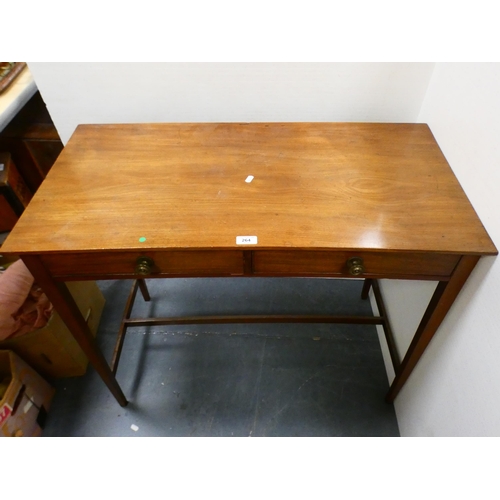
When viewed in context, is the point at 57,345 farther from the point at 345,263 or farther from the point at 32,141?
the point at 345,263

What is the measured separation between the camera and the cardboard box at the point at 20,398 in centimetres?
115

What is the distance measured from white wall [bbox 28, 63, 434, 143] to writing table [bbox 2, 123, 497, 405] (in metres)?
0.19

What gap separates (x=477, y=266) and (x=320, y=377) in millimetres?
823

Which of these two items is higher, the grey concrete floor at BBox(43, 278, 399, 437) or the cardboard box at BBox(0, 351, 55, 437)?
the cardboard box at BBox(0, 351, 55, 437)

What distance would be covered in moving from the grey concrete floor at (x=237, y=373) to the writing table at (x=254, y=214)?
43 centimetres

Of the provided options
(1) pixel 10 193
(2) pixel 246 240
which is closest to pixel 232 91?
(2) pixel 246 240

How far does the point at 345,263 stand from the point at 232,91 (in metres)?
0.73

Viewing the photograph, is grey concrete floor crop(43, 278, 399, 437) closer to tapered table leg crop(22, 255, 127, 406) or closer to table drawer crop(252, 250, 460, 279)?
tapered table leg crop(22, 255, 127, 406)

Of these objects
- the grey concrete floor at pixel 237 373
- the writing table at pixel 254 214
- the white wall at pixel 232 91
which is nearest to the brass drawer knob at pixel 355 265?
the writing table at pixel 254 214

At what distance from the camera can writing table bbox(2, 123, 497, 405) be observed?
827mm

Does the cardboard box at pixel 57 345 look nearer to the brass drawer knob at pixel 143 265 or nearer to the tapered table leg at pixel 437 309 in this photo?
the brass drawer knob at pixel 143 265

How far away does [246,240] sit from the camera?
32.3 inches

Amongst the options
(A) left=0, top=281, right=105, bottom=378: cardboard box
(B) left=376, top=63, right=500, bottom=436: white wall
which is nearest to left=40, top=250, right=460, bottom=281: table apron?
(B) left=376, top=63, right=500, bottom=436: white wall

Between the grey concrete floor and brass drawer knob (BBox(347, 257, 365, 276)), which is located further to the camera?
the grey concrete floor
